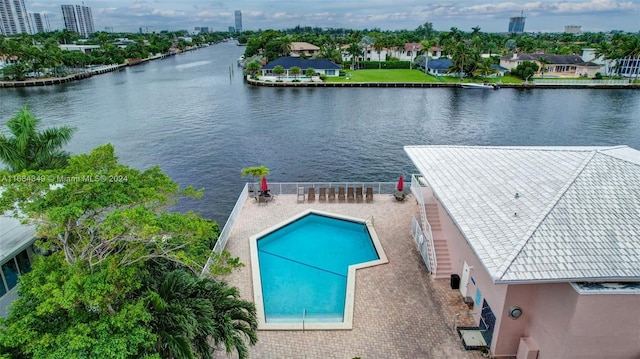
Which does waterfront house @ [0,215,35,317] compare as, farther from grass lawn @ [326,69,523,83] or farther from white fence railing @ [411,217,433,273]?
grass lawn @ [326,69,523,83]

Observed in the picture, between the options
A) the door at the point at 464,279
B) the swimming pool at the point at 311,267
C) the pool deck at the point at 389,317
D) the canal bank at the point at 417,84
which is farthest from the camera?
the canal bank at the point at 417,84

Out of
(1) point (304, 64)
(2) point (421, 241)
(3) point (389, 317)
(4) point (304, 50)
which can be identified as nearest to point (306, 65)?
(1) point (304, 64)

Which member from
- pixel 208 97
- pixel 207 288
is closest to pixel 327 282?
pixel 207 288

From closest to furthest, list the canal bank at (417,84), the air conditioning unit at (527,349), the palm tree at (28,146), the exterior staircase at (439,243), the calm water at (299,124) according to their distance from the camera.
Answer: the air conditioning unit at (527,349), the exterior staircase at (439,243), the palm tree at (28,146), the calm water at (299,124), the canal bank at (417,84)

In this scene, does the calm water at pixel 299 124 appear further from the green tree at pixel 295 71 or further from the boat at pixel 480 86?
Answer: the green tree at pixel 295 71

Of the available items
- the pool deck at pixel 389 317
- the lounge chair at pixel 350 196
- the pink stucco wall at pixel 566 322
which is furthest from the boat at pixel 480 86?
the pink stucco wall at pixel 566 322

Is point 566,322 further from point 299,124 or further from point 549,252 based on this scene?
point 299,124
